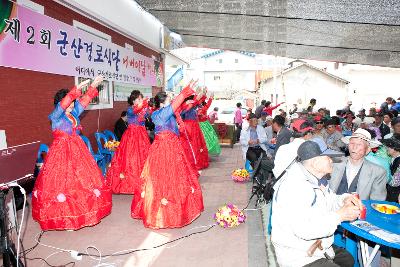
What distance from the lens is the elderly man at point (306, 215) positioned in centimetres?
222

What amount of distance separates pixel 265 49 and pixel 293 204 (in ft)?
31.6

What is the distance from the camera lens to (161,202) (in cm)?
438

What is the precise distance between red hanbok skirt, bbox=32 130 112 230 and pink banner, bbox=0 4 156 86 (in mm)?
1721

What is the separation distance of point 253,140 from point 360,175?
3436mm

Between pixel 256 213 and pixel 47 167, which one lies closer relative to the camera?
pixel 47 167

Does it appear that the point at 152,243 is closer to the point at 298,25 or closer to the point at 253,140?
the point at 253,140

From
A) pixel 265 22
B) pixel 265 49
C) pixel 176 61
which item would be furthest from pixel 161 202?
pixel 176 61

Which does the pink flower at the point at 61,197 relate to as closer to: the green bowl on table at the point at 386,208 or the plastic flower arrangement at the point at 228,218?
the plastic flower arrangement at the point at 228,218

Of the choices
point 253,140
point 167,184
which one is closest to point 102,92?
point 253,140

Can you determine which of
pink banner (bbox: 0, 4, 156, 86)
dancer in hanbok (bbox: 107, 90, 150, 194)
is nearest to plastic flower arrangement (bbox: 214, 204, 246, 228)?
dancer in hanbok (bbox: 107, 90, 150, 194)

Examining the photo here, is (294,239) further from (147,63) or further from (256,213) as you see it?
(147,63)

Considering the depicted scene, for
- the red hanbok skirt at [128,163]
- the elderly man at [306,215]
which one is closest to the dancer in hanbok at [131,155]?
the red hanbok skirt at [128,163]

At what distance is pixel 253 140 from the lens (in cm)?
691

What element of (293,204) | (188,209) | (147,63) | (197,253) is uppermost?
(147,63)
